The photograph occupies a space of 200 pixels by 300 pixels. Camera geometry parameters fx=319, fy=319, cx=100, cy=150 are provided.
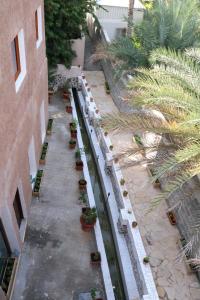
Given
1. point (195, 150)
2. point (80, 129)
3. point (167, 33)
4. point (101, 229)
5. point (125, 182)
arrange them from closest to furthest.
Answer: point (195, 150) → point (101, 229) → point (125, 182) → point (167, 33) → point (80, 129)

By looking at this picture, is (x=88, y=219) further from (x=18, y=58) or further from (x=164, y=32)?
(x=164, y=32)

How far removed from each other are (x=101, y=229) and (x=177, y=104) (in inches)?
190

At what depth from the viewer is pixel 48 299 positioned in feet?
25.7

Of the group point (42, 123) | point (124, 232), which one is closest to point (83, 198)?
point (124, 232)

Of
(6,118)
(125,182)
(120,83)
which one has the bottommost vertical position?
(125,182)

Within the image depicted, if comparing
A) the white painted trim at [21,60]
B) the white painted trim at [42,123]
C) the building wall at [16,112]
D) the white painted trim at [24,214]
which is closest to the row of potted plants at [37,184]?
the building wall at [16,112]

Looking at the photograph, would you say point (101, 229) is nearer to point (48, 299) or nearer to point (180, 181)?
point (48, 299)

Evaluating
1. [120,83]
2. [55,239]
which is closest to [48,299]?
[55,239]

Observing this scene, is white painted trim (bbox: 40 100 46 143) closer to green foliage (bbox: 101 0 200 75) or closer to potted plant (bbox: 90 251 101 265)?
green foliage (bbox: 101 0 200 75)

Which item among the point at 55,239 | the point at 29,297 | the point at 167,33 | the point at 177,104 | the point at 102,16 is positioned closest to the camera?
the point at 177,104

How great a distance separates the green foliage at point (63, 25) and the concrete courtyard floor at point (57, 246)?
5.50 m

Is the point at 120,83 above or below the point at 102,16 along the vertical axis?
below

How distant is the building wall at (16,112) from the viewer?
21.0ft

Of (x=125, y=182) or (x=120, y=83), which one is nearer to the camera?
(x=125, y=182)
